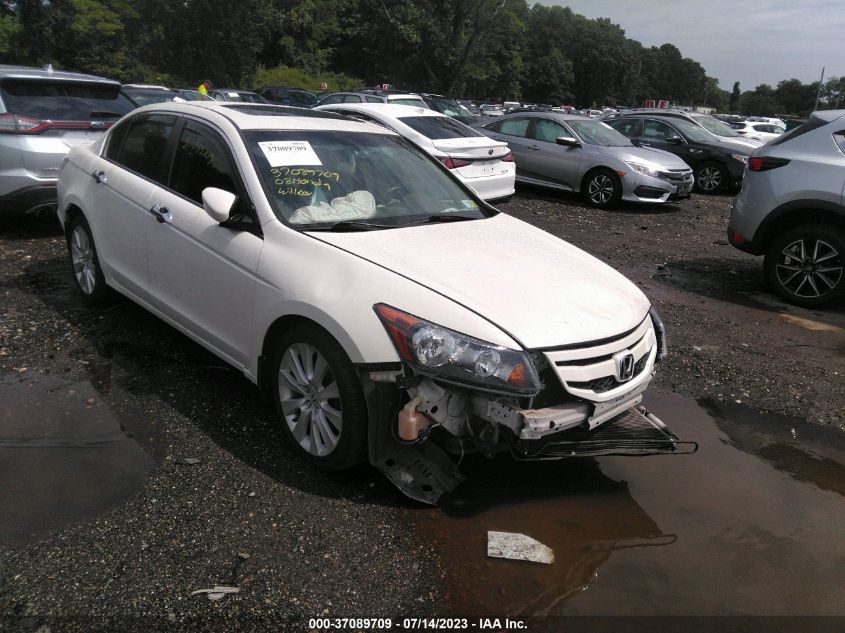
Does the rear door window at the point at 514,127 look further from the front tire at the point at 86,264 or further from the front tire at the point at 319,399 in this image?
the front tire at the point at 319,399

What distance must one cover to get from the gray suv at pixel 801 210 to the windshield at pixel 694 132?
26.5ft

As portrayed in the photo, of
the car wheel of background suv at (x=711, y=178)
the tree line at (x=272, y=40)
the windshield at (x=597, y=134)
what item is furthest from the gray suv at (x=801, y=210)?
the tree line at (x=272, y=40)

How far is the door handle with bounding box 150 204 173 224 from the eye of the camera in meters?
4.01

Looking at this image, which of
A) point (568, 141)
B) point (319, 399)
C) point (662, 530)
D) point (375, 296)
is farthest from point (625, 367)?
point (568, 141)

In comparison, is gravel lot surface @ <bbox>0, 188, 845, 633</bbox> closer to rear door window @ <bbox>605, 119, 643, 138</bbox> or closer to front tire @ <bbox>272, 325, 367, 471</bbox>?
front tire @ <bbox>272, 325, 367, 471</bbox>

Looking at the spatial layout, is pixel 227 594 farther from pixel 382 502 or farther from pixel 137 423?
pixel 137 423

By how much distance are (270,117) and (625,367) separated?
8.62ft

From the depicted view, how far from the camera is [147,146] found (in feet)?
14.8

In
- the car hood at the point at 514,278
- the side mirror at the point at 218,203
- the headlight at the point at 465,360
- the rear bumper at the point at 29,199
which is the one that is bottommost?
the rear bumper at the point at 29,199

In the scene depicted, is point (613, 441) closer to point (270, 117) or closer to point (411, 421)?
point (411, 421)

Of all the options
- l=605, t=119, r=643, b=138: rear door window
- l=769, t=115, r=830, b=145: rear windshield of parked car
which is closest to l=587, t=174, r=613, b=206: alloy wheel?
l=605, t=119, r=643, b=138: rear door window

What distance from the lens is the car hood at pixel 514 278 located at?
2.90 meters

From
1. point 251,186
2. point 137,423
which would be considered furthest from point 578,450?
point 137,423

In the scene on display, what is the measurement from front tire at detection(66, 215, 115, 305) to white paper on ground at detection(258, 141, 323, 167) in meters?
1.95
